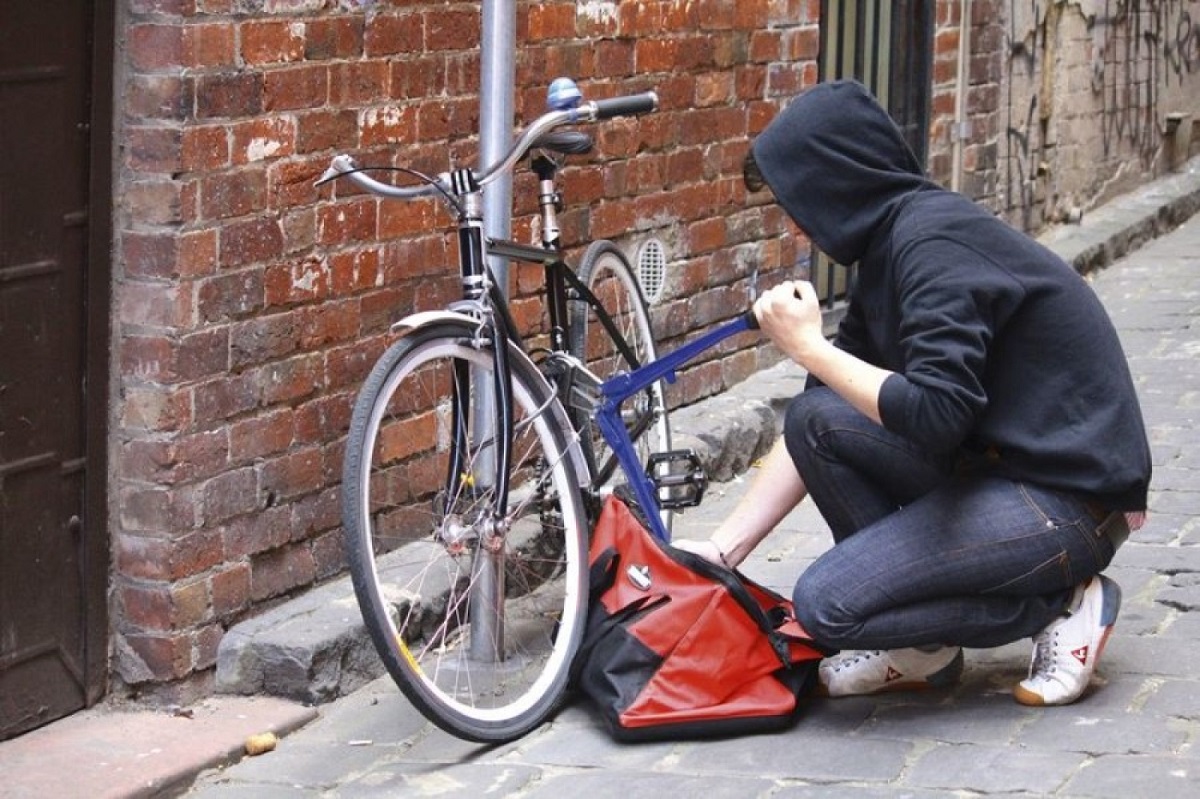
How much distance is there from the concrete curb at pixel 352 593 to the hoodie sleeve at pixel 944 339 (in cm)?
143

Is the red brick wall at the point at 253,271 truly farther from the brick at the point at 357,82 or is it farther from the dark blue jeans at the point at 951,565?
the dark blue jeans at the point at 951,565

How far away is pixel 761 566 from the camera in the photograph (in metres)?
5.82

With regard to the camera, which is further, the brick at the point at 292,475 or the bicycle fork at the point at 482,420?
the brick at the point at 292,475

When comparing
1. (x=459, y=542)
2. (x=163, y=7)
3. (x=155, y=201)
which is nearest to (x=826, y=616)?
(x=459, y=542)

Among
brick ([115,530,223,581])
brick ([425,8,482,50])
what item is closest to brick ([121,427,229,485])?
brick ([115,530,223,581])

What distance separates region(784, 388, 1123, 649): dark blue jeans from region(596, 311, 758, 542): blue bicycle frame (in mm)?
515

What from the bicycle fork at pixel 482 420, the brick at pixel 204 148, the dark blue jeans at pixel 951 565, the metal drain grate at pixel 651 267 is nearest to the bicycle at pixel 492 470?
the bicycle fork at pixel 482 420

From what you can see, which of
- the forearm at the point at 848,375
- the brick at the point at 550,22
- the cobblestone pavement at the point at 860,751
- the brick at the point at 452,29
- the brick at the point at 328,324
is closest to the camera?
the cobblestone pavement at the point at 860,751

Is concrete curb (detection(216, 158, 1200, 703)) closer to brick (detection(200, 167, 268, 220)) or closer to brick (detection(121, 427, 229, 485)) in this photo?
brick (detection(121, 427, 229, 485))

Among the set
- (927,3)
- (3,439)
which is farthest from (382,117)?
(927,3)

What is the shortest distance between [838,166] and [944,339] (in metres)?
0.47

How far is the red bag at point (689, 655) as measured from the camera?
436 centimetres

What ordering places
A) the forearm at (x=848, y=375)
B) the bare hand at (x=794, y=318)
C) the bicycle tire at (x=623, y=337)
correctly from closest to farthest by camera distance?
1. the forearm at (x=848, y=375)
2. the bare hand at (x=794, y=318)
3. the bicycle tire at (x=623, y=337)

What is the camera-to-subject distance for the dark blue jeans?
4.31 m
